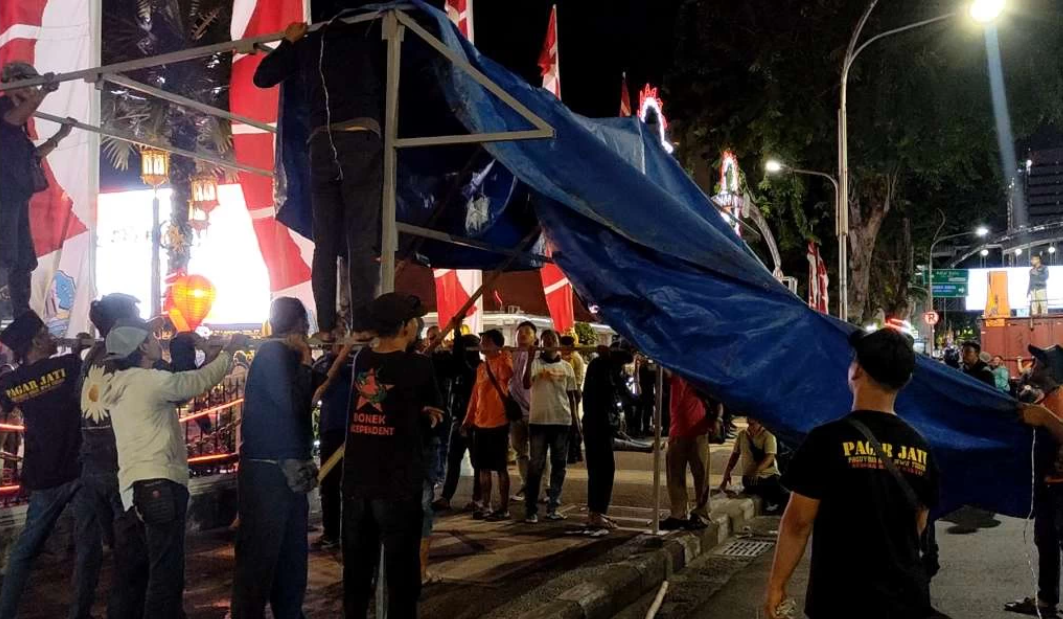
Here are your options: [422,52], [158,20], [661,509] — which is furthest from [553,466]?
[158,20]

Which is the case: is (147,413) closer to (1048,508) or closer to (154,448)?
(154,448)

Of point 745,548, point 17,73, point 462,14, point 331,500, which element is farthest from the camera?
point 462,14

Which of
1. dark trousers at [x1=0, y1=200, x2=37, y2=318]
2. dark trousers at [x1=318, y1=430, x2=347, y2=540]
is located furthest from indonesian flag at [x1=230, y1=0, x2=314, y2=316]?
dark trousers at [x1=0, y1=200, x2=37, y2=318]

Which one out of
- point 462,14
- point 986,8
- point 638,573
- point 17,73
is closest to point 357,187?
point 17,73

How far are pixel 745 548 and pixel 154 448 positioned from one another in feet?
20.2

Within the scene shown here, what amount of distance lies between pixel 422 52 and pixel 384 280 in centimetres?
154

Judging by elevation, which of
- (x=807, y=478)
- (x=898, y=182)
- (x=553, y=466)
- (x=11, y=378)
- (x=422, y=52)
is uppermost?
(x=898, y=182)

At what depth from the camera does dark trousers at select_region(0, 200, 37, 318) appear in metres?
5.49

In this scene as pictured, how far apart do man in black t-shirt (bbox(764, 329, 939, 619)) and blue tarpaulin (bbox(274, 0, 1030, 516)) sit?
1.20 meters

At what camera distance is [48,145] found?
18.6 ft

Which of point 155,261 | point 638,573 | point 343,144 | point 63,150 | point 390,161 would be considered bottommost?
point 638,573

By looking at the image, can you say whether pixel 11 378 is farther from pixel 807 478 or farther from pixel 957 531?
pixel 957 531

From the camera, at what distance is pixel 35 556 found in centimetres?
502

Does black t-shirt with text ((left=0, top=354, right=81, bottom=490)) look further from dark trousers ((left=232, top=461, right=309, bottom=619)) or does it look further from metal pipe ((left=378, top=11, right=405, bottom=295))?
metal pipe ((left=378, top=11, right=405, bottom=295))
